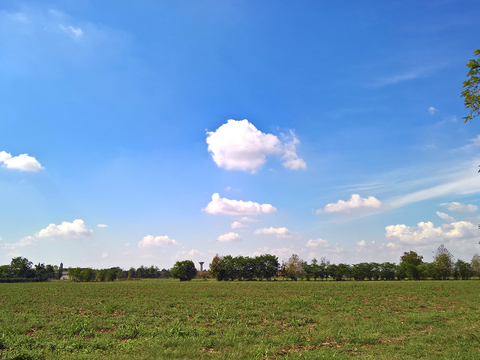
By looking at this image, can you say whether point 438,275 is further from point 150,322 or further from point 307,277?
point 150,322

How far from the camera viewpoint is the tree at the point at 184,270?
13762cm

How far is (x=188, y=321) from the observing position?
19859 millimetres

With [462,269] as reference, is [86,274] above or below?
below

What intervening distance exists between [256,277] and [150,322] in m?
129

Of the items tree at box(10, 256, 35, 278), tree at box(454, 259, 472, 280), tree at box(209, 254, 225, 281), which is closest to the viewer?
tree at box(454, 259, 472, 280)

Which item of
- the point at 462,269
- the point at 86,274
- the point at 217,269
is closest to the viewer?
the point at 462,269

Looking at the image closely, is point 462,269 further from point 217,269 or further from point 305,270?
point 217,269

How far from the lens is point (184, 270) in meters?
138

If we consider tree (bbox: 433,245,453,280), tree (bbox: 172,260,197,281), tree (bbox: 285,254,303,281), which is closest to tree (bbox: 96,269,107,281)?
tree (bbox: 172,260,197,281)

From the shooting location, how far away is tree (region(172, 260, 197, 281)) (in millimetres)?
137625

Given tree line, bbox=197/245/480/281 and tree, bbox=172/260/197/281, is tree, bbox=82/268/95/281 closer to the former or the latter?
tree, bbox=172/260/197/281

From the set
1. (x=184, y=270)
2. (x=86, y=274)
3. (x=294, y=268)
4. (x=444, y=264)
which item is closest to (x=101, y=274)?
(x=86, y=274)

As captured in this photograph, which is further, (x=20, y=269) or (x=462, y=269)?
(x=20, y=269)

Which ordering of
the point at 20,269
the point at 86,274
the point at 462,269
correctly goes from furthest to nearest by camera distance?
the point at 20,269 < the point at 86,274 < the point at 462,269
